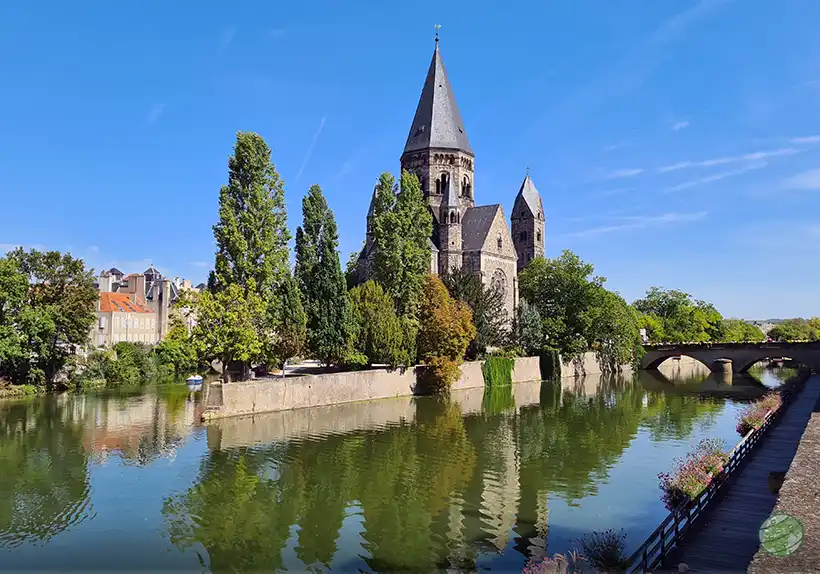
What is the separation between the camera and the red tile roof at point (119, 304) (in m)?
69.9

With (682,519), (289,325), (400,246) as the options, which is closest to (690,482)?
(682,519)

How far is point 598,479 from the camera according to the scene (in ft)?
70.1

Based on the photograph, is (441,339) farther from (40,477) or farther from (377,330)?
(40,477)

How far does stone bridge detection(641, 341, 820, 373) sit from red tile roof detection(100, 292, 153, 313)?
59738 mm

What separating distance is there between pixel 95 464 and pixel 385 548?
13.3m

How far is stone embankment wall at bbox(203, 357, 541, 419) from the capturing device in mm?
32719

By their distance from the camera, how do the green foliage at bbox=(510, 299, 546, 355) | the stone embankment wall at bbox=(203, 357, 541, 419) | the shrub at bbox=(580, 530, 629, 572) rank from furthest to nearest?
1. the green foliage at bbox=(510, 299, 546, 355)
2. the stone embankment wall at bbox=(203, 357, 541, 419)
3. the shrub at bbox=(580, 530, 629, 572)

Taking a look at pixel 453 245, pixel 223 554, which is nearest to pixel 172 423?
pixel 223 554

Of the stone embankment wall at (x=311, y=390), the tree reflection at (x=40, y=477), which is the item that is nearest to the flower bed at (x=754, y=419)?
the tree reflection at (x=40, y=477)

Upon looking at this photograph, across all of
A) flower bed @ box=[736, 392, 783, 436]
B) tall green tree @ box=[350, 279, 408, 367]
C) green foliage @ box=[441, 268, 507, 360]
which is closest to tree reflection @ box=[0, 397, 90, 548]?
tall green tree @ box=[350, 279, 408, 367]

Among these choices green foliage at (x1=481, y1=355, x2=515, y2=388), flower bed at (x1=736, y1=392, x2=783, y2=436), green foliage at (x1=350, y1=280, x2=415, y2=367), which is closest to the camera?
flower bed at (x1=736, y1=392, x2=783, y2=436)

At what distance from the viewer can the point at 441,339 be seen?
45.4 m

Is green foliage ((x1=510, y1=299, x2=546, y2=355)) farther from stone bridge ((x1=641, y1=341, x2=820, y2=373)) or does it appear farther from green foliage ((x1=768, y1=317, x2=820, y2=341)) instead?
green foliage ((x1=768, y1=317, x2=820, y2=341))

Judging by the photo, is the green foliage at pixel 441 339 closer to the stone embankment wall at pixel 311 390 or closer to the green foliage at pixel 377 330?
the stone embankment wall at pixel 311 390
